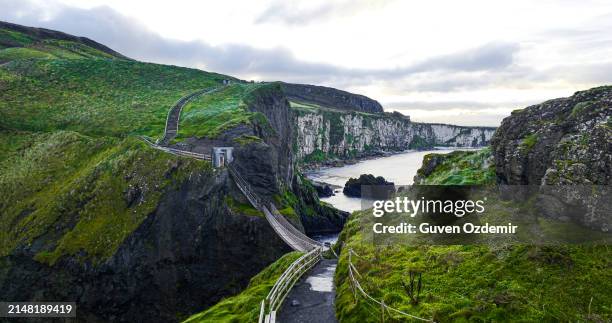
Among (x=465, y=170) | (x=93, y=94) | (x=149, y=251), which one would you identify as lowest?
(x=149, y=251)

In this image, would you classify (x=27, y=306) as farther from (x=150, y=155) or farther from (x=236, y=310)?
(x=236, y=310)

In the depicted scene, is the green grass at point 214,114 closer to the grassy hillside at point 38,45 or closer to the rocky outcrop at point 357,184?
the rocky outcrop at point 357,184

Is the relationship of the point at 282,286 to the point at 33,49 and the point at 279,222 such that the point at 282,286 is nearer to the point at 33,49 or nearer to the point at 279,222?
the point at 279,222

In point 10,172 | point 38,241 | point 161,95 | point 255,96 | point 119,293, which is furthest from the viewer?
point 161,95

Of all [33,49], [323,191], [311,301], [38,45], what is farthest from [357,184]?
[38,45]

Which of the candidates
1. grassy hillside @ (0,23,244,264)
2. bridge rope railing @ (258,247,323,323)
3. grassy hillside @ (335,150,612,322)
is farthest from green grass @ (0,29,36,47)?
grassy hillside @ (335,150,612,322)

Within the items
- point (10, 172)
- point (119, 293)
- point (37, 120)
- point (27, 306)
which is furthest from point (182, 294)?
point (37, 120)

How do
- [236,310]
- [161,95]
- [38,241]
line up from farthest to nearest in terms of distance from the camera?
1. [161,95]
2. [38,241]
3. [236,310]
